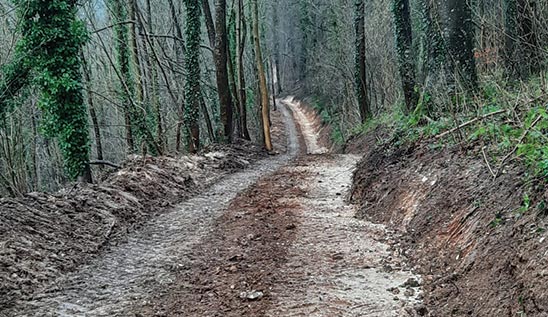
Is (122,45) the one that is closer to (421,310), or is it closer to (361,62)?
(361,62)

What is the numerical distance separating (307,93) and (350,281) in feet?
137

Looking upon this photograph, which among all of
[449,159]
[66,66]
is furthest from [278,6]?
A: [449,159]

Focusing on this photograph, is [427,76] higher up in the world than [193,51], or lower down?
lower down

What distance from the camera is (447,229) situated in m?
4.85

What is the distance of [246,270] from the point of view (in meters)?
4.95

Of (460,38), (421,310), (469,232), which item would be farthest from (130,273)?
(460,38)

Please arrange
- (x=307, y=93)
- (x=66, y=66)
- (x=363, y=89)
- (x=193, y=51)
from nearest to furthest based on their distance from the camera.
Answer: (x=66, y=66)
(x=193, y=51)
(x=363, y=89)
(x=307, y=93)

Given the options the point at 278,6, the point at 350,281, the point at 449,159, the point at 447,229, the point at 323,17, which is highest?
the point at 278,6

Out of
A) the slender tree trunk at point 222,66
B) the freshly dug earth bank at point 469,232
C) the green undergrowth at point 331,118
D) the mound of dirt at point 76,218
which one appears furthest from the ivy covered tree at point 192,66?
the freshly dug earth bank at point 469,232

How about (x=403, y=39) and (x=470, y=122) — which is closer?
(x=470, y=122)

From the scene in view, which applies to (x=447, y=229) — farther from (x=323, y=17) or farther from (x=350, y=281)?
(x=323, y=17)

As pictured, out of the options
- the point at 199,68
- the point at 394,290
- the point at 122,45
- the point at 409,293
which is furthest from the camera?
the point at 122,45

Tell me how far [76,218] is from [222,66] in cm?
965

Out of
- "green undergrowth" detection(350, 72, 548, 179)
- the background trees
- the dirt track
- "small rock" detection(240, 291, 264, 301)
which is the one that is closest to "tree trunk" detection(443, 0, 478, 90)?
the background trees
